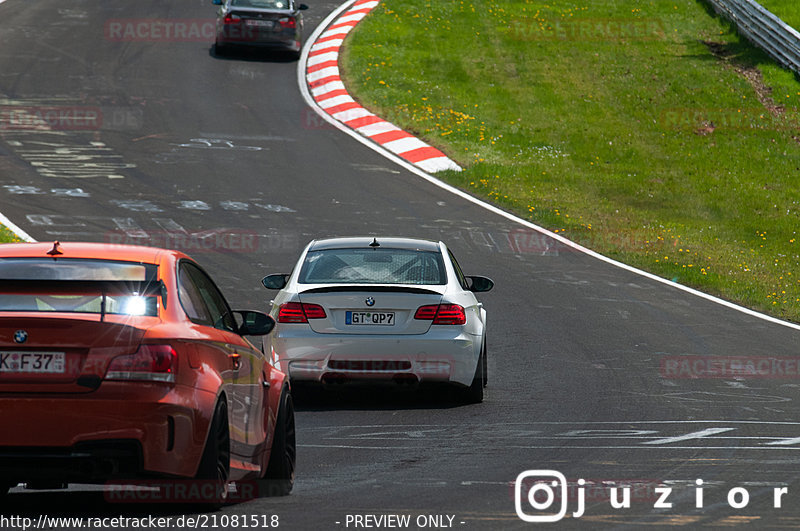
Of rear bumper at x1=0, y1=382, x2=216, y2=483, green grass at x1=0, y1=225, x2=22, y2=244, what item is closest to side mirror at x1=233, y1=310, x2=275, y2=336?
rear bumper at x1=0, y1=382, x2=216, y2=483

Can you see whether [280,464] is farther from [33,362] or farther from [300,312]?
[300,312]

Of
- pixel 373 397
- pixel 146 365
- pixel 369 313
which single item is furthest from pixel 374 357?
pixel 146 365

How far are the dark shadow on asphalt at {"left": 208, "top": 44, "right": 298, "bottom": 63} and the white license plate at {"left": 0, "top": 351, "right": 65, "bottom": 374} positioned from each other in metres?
26.0

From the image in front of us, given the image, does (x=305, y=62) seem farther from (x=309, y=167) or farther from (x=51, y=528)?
(x=51, y=528)

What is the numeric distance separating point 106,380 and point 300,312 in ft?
Result: 17.5

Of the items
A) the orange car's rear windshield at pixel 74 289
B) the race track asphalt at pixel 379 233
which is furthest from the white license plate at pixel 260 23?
the orange car's rear windshield at pixel 74 289

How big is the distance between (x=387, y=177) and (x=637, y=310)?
300 inches

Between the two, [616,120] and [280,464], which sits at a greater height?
[280,464]

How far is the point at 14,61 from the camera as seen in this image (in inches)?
1185

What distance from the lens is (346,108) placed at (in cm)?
2808

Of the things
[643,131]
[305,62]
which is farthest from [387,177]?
[305,62]

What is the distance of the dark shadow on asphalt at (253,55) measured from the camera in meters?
32.1

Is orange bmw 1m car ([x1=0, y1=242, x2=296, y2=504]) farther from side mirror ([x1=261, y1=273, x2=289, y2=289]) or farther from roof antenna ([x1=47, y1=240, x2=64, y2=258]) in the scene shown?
side mirror ([x1=261, y1=273, x2=289, y2=289])

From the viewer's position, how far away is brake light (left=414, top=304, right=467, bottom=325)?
38.3 feet
